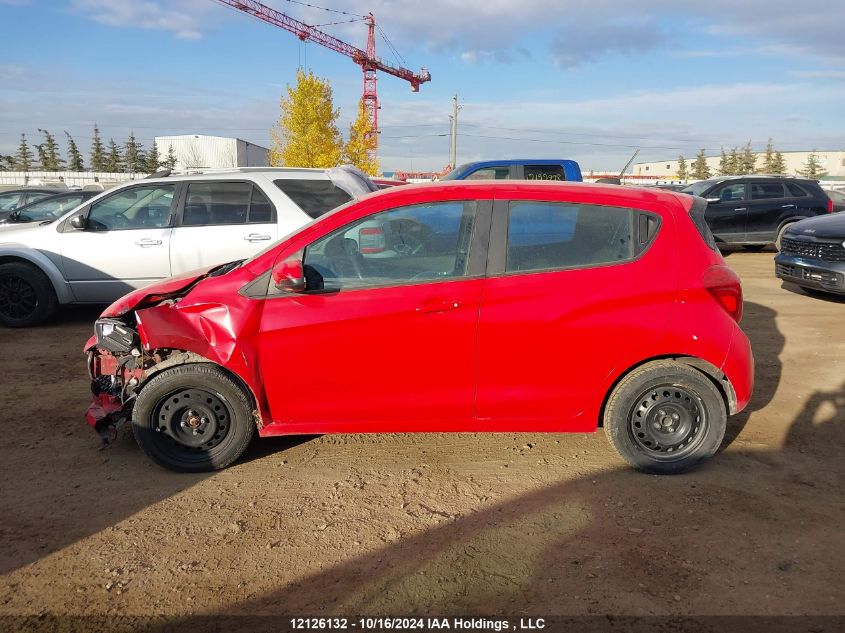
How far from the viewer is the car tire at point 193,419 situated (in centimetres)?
372

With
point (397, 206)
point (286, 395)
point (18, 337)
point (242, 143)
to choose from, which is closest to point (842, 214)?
point (397, 206)

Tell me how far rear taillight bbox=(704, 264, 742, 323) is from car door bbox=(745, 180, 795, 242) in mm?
11968

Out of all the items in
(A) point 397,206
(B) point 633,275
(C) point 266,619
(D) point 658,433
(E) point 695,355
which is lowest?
(C) point 266,619

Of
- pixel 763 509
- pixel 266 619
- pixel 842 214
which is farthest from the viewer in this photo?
pixel 842 214

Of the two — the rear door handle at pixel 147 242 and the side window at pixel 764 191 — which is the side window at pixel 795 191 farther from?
the rear door handle at pixel 147 242

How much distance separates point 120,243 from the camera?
7098 mm

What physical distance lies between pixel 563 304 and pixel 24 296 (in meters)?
6.71

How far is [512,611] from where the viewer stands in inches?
104

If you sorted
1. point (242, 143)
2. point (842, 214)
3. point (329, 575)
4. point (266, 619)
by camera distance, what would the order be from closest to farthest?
point (266, 619), point (329, 575), point (842, 214), point (242, 143)

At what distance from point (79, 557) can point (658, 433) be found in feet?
10.6

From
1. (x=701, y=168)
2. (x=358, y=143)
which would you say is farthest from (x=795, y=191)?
(x=701, y=168)

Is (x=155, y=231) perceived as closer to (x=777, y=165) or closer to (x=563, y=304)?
(x=563, y=304)

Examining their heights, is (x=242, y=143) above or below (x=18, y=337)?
above

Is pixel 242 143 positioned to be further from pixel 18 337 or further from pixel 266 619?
pixel 266 619
